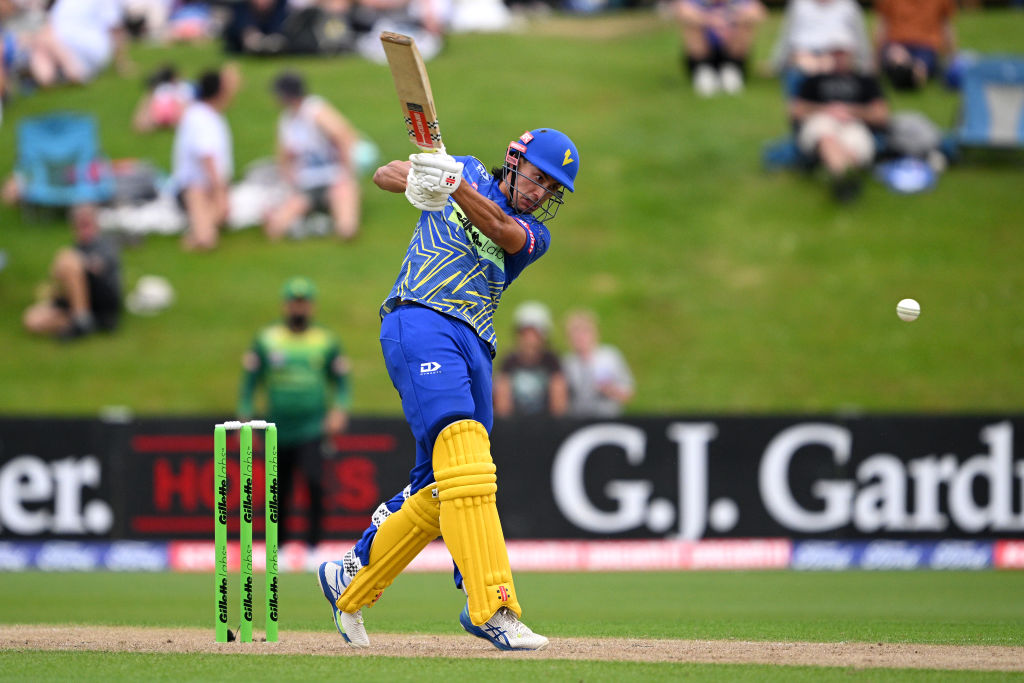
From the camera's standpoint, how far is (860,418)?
1057 centimetres

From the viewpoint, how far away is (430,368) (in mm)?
5023

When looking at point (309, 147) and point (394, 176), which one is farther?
point (309, 147)

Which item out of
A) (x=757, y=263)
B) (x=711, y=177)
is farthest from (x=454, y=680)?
(x=711, y=177)

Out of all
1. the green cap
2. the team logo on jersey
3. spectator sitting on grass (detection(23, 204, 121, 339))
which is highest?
the team logo on jersey

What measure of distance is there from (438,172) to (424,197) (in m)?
0.15

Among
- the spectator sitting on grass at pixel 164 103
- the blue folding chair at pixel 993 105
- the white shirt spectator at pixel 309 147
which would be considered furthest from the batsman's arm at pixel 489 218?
the spectator sitting on grass at pixel 164 103

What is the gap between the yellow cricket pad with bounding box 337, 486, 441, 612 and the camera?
5.18 m

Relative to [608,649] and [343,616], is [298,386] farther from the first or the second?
[608,649]

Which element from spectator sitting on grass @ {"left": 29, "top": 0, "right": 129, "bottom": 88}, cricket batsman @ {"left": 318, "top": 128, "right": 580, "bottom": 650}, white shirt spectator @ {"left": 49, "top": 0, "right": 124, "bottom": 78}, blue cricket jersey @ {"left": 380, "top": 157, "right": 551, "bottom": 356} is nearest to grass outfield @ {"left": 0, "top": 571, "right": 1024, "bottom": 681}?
cricket batsman @ {"left": 318, "top": 128, "right": 580, "bottom": 650}

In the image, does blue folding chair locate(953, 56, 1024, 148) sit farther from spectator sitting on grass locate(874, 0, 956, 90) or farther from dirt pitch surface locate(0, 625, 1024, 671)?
dirt pitch surface locate(0, 625, 1024, 671)

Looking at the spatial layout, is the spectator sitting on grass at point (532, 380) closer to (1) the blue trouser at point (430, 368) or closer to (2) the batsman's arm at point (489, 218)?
(1) the blue trouser at point (430, 368)

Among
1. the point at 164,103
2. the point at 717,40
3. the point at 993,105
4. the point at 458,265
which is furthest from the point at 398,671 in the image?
the point at 717,40

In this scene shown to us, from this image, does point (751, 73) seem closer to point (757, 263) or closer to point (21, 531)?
point (757, 263)

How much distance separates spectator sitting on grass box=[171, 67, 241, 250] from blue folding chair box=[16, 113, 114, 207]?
0.92 meters
